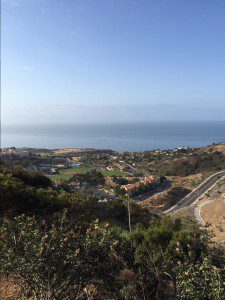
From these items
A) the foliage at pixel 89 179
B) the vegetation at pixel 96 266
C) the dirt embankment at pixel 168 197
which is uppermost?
the vegetation at pixel 96 266

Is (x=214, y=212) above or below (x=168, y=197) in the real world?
above

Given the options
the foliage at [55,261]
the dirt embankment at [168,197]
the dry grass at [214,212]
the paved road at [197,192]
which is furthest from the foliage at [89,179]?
the foliage at [55,261]


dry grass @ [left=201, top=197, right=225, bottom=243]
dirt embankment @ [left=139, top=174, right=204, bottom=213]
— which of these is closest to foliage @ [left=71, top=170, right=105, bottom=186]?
dirt embankment @ [left=139, top=174, right=204, bottom=213]

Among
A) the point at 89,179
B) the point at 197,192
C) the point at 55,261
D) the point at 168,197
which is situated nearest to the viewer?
the point at 55,261

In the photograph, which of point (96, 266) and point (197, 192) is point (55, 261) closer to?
point (96, 266)

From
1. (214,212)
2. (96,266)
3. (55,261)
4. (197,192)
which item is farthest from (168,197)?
→ (55,261)

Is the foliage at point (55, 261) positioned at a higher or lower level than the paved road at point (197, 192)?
higher

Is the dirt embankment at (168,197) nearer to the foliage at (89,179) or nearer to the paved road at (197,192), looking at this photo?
the paved road at (197,192)

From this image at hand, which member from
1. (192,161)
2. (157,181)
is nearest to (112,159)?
(192,161)

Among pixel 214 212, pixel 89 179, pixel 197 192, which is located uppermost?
pixel 89 179
